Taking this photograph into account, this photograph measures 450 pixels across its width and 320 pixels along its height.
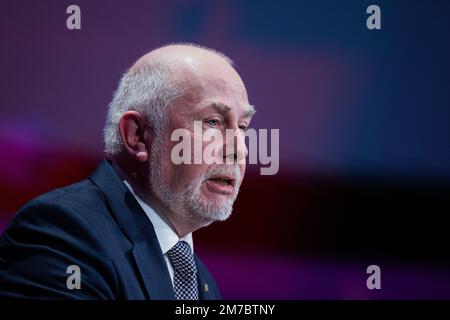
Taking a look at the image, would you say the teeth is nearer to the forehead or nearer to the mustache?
the mustache

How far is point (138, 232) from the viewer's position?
1902mm

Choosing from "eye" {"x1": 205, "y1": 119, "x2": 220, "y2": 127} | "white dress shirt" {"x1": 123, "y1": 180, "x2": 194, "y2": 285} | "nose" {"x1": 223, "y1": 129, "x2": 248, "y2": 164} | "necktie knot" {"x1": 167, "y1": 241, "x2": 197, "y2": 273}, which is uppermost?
"eye" {"x1": 205, "y1": 119, "x2": 220, "y2": 127}

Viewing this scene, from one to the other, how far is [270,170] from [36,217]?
37.7 inches

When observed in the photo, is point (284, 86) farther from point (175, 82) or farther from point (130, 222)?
point (130, 222)

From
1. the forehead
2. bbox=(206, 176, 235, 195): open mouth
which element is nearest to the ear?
the forehead

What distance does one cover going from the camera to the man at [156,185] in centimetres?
179

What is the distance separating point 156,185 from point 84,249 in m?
0.40

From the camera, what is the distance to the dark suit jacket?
5.53ft

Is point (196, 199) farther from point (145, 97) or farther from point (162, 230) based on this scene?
point (145, 97)

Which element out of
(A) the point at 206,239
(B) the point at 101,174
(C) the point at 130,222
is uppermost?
(B) the point at 101,174

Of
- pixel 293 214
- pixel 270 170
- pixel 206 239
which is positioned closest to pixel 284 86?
pixel 270 170

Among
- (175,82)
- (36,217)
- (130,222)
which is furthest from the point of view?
(175,82)

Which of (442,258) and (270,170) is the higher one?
(270,170)
